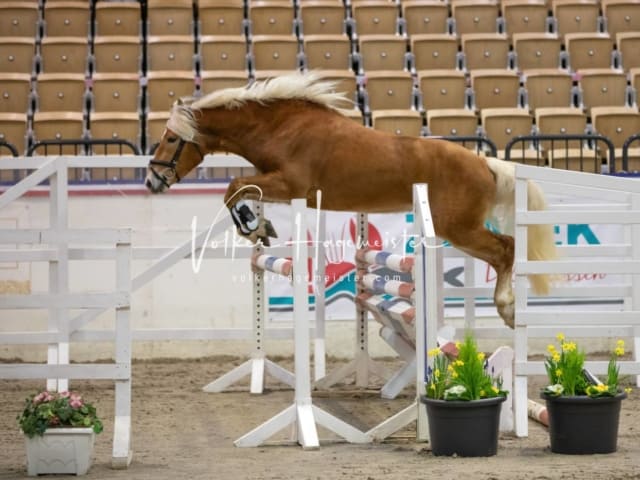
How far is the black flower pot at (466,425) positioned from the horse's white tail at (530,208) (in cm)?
185

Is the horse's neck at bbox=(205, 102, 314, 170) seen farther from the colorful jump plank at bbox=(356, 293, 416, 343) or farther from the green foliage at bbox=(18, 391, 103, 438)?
the green foliage at bbox=(18, 391, 103, 438)

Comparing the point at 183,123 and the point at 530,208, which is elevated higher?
the point at 183,123

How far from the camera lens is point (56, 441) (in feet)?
15.3

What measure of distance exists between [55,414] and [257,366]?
9.38 ft

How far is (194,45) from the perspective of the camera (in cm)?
1118

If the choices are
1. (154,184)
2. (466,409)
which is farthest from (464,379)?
(154,184)

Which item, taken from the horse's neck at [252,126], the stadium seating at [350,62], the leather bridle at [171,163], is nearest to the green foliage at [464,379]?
the horse's neck at [252,126]

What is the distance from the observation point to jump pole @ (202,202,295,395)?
7.41 metres

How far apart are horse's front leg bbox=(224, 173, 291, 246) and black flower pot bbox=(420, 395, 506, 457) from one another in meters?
1.85

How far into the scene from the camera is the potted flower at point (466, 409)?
490 centimetres

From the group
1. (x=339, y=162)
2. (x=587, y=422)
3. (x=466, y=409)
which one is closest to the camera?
(x=466, y=409)

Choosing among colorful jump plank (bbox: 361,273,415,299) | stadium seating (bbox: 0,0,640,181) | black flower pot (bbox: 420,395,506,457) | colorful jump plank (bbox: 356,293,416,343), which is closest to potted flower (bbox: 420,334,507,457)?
black flower pot (bbox: 420,395,506,457)

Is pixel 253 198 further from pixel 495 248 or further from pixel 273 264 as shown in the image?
pixel 495 248

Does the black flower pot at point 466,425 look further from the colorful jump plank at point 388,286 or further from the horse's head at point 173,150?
the horse's head at point 173,150
